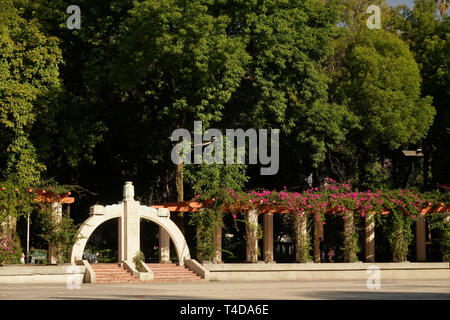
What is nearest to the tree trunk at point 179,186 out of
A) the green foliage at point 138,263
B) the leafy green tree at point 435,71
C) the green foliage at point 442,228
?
the green foliage at point 138,263

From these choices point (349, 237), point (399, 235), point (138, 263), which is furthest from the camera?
point (399, 235)

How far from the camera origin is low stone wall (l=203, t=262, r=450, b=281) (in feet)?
121

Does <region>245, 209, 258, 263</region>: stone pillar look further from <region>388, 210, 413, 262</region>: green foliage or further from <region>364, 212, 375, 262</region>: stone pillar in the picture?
<region>388, 210, 413, 262</region>: green foliage

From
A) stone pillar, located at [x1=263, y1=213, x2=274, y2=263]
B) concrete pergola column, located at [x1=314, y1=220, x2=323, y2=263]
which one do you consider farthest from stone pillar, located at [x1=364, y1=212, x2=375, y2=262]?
stone pillar, located at [x1=263, y1=213, x2=274, y2=263]

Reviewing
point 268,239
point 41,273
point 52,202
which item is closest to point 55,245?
point 52,202

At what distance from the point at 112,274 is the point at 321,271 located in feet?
30.4

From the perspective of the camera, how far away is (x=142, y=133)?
46375mm

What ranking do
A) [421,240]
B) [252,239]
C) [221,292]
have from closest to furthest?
[221,292] → [252,239] → [421,240]

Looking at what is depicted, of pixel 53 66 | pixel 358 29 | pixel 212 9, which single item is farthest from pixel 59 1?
pixel 358 29

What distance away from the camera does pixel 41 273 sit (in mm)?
33062

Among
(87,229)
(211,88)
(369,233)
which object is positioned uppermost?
(211,88)

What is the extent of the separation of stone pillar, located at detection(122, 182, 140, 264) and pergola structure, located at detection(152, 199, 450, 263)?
10.1 ft

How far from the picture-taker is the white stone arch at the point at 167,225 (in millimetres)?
36731

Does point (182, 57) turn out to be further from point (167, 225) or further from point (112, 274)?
point (112, 274)
